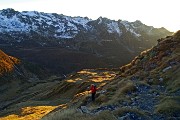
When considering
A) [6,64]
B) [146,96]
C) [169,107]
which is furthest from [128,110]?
[6,64]

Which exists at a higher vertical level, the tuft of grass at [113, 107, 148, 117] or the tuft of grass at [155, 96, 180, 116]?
the tuft of grass at [155, 96, 180, 116]

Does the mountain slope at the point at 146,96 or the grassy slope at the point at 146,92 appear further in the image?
the grassy slope at the point at 146,92

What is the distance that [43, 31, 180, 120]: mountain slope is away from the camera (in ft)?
74.9

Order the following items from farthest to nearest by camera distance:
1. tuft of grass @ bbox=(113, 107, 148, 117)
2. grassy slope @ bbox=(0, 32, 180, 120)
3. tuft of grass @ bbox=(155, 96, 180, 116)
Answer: grassy slope @ bbox=(0, 32, 180, 120) → tuft of grass @ bbox=(155, 96, 180, 116) → tuft of grass @ bbox=(113, 107, 148, 117)

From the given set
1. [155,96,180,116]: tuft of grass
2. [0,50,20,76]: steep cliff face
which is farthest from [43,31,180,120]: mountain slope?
[0,50,20,76]: steep cliff face

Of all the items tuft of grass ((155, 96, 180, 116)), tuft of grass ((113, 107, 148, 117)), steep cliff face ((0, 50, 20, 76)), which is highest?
tuft of grass ((155, 96, 180, 116))

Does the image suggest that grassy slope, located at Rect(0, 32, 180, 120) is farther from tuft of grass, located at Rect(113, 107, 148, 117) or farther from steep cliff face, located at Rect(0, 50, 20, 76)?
steep cliff face, located at Rect(0, 50, 20, 76)

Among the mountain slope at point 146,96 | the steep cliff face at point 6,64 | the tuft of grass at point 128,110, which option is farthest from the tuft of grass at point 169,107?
the steep cliff face at point 6,64

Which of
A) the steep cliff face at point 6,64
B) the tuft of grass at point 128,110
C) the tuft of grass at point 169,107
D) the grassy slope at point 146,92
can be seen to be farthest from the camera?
the steep cliff face at point 6,64

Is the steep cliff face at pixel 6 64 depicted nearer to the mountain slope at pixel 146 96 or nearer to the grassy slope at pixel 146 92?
the grassy slope at pixel 146 92

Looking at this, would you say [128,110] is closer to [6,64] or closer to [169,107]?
[169,107]

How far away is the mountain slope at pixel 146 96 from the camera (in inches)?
899

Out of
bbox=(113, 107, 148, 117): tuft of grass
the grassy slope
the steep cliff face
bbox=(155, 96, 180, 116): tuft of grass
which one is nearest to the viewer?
bbox=(113, 107, 148, 117): tuft of grass

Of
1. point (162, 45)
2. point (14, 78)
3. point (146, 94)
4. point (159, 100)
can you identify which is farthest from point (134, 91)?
point (14, 78)
